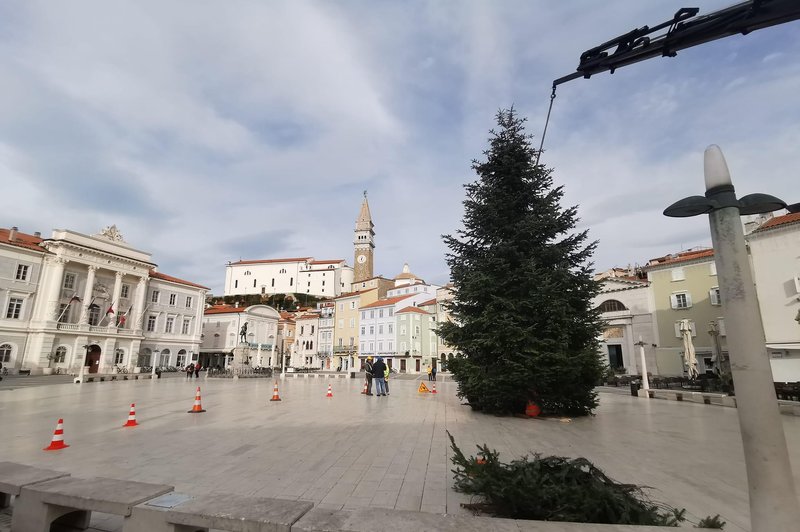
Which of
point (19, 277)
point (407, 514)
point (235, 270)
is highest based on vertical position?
point (235, 270)

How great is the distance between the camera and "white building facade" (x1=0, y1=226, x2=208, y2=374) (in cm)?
3816

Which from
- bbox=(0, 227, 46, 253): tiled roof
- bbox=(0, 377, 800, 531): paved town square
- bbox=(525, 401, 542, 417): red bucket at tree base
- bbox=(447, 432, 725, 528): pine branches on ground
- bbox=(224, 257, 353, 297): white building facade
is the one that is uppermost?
bbox=(224, 257, 353, 297): white building facade

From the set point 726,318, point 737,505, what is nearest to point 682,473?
point 737,505

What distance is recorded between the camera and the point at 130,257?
48.0 m

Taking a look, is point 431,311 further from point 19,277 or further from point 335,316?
point 19,277

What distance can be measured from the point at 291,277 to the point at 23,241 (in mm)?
83816

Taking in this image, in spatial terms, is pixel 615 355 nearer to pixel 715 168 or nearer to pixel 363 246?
pixel 715 168

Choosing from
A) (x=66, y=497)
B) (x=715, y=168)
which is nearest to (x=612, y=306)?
(x=715, y=168)

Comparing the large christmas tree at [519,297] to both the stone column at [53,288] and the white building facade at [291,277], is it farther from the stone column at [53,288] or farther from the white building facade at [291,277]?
the white building facade at [291,277]

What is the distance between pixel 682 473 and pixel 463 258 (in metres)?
8.45

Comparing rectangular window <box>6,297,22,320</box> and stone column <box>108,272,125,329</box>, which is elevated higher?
stone column <box>108,272,125,329</box>

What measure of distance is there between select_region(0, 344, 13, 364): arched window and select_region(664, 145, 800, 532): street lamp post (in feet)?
172

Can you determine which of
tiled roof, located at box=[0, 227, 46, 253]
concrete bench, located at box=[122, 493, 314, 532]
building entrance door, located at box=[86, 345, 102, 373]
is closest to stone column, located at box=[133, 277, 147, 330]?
building entrance door, located at box=[86, 345, 102, 373]

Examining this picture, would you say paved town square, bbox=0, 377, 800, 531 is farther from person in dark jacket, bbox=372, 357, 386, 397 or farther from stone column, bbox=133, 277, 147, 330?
stone column, bbox=133, 277, 147, 330
